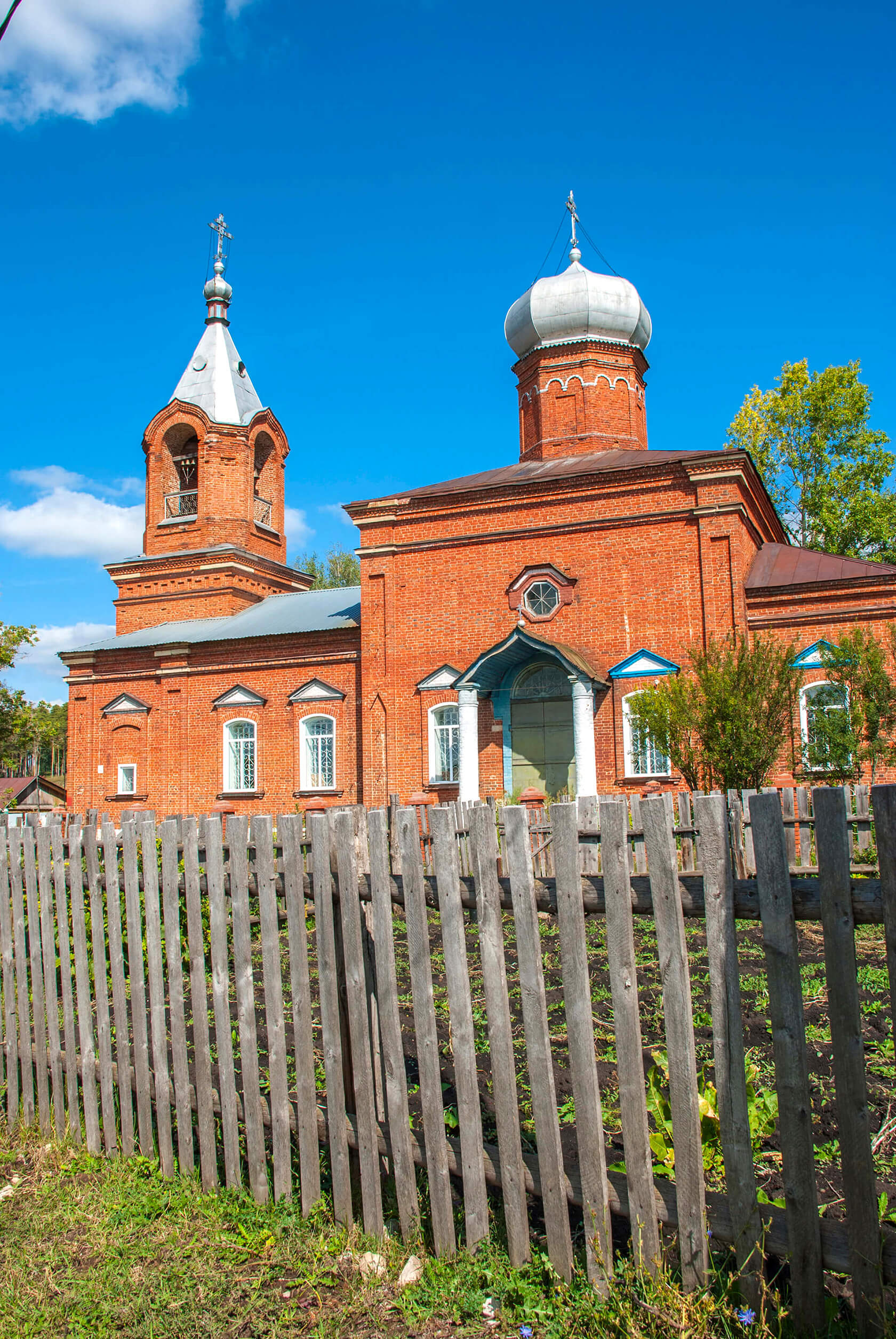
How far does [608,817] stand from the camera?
2.56 m

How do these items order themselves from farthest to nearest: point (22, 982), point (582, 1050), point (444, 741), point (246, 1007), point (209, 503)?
point (209, 503), point (444, 741), point (22, 982), point (246, 1007), point (582, 1050)

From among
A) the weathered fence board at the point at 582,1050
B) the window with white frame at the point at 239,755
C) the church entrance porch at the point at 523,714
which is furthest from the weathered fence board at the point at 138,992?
the window with white frame at the point at 239,755

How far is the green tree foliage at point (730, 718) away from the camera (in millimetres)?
12453

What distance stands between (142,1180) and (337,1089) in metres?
1.04

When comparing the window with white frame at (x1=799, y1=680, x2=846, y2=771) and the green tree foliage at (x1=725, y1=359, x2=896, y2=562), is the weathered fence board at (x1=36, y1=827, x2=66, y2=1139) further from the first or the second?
Answer: the green tree foliage at (x1=725, y1=359, x2=896, y2=562)

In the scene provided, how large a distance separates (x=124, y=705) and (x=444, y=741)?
28.4ft

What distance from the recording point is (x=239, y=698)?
20.4 metres

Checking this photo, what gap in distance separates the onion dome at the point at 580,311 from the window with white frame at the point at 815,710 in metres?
9.22

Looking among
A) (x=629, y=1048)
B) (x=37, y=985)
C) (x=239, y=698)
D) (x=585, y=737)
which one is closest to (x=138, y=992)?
(x=37, y=985)

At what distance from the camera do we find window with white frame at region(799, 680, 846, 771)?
13648 millimetres

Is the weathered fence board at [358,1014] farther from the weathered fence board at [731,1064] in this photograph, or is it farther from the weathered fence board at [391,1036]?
the weathered fence board at [731,1064]

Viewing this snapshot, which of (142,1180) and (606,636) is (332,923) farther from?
(606,636)

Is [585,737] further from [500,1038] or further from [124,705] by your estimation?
[500,1038]

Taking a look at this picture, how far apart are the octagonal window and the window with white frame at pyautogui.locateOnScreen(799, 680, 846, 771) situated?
4.50m
